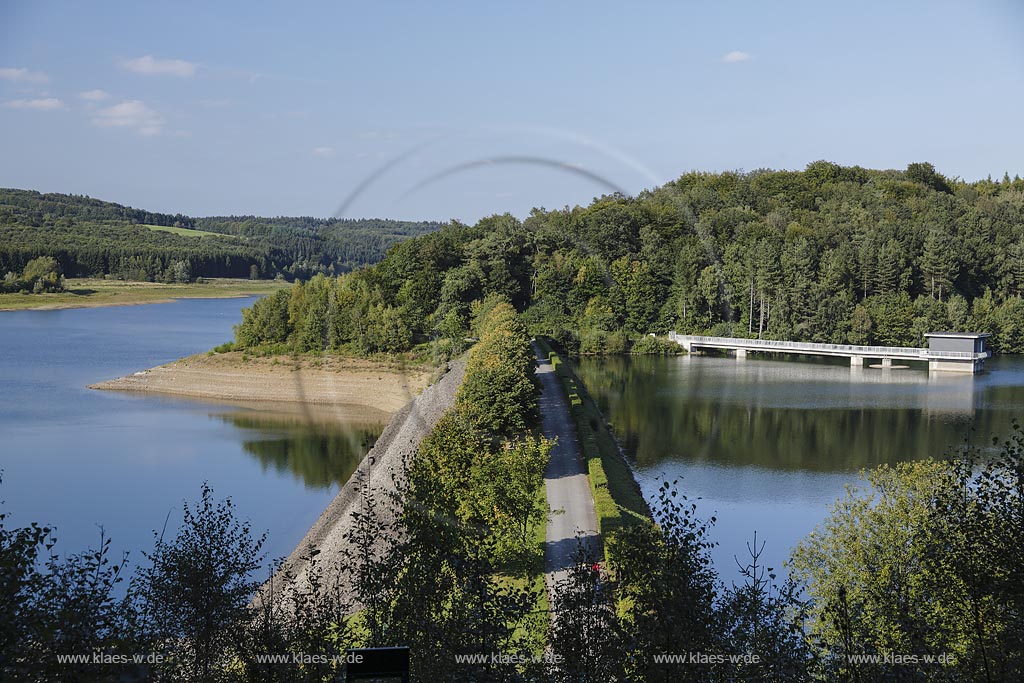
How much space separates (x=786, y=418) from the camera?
31250mm

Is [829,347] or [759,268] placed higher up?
[759,268]

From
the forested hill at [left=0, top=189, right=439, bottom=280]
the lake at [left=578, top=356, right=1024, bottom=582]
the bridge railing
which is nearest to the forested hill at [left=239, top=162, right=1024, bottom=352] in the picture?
the bridge railing

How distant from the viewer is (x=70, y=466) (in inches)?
987

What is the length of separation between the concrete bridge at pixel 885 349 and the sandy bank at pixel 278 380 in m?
19.9

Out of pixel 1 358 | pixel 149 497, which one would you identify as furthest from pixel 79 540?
pixel 1 358

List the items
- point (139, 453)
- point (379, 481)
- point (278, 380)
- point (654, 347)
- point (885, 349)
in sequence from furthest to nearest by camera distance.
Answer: point (654, 347) → point (885, 349) → point (278, 380) → point (139, 453) → point (379, 481)

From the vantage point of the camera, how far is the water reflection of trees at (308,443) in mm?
25609

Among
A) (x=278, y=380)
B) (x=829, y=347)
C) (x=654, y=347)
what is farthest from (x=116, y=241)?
(x=829, y=347)

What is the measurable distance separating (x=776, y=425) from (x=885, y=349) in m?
18.5

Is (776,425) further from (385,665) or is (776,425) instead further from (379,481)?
(385,665)

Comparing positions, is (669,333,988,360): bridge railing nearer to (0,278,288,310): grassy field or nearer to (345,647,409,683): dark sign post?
(0,278,288,310): grassy field

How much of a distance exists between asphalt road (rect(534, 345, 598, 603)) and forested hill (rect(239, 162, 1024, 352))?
20.2 meters

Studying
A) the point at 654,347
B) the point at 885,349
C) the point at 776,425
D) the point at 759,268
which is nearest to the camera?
the point at 776,425

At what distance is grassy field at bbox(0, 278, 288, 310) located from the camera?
64.2 metres
